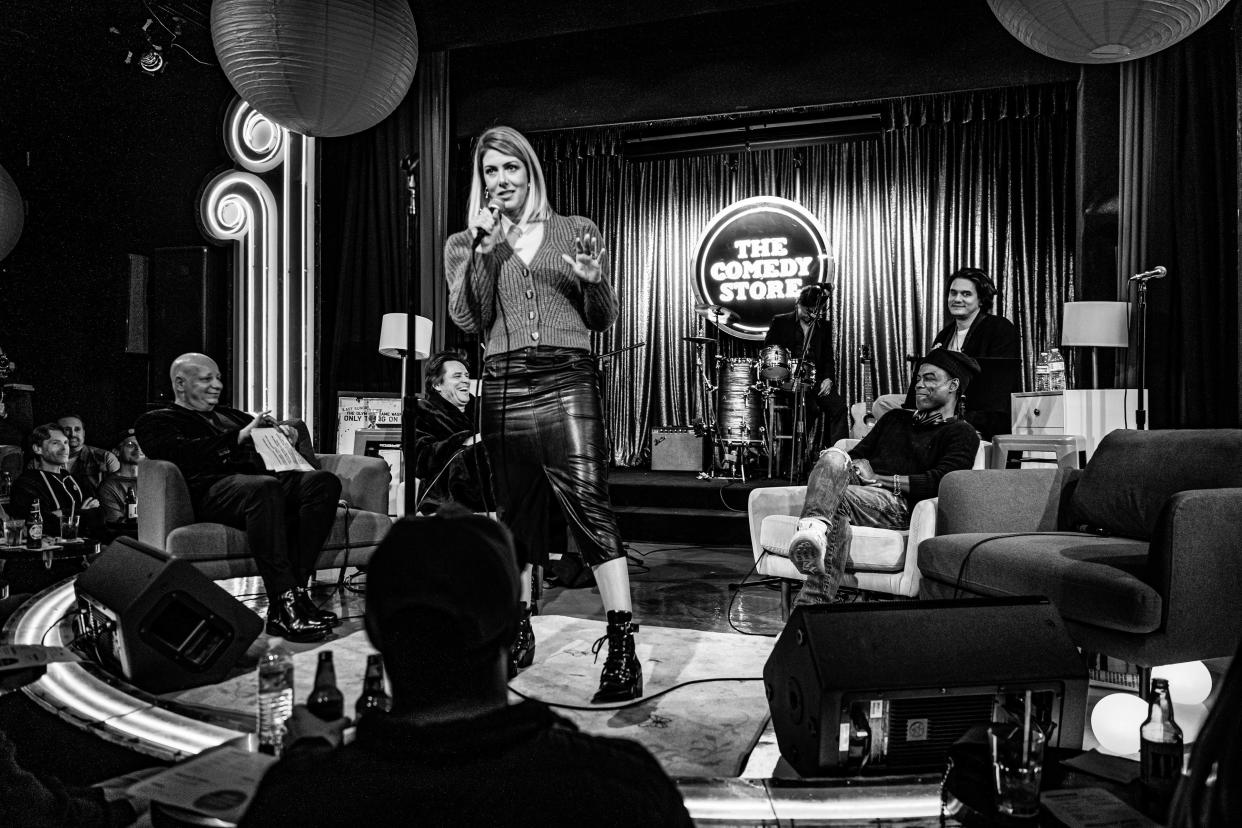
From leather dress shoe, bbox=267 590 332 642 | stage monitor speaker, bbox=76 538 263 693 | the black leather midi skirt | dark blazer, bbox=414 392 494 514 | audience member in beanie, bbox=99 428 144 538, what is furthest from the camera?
audience member in beanie, bbox=99 428 144 538

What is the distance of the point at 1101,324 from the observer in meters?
5.50

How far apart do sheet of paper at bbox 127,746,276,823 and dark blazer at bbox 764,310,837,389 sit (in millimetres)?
6184

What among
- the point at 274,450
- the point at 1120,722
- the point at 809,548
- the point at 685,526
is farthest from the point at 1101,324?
the point at 274,450

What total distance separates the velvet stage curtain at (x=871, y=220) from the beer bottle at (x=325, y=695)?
23.2 ft

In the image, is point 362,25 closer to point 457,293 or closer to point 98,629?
point 457,293

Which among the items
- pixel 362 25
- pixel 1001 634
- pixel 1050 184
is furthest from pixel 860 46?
pixel 1001 634

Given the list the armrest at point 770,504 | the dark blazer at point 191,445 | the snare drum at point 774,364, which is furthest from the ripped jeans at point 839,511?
the snare drum at point 774,364

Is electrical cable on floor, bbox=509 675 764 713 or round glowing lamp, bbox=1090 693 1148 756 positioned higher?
round glowing lamp, bbox=1090 693 1148 756

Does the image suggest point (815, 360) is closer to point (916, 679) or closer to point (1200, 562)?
point (1200, 562)

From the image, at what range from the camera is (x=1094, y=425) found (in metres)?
5.32

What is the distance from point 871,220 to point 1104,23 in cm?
475

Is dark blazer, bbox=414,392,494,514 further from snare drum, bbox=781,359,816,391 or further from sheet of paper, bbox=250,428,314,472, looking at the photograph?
snare drum, bbox=781,359,816,391

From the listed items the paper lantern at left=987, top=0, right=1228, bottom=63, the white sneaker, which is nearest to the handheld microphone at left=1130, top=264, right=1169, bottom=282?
the paper lantern at left=987, top=0, right=1228, bottom=63

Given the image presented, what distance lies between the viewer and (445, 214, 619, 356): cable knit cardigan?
2.67 meters
